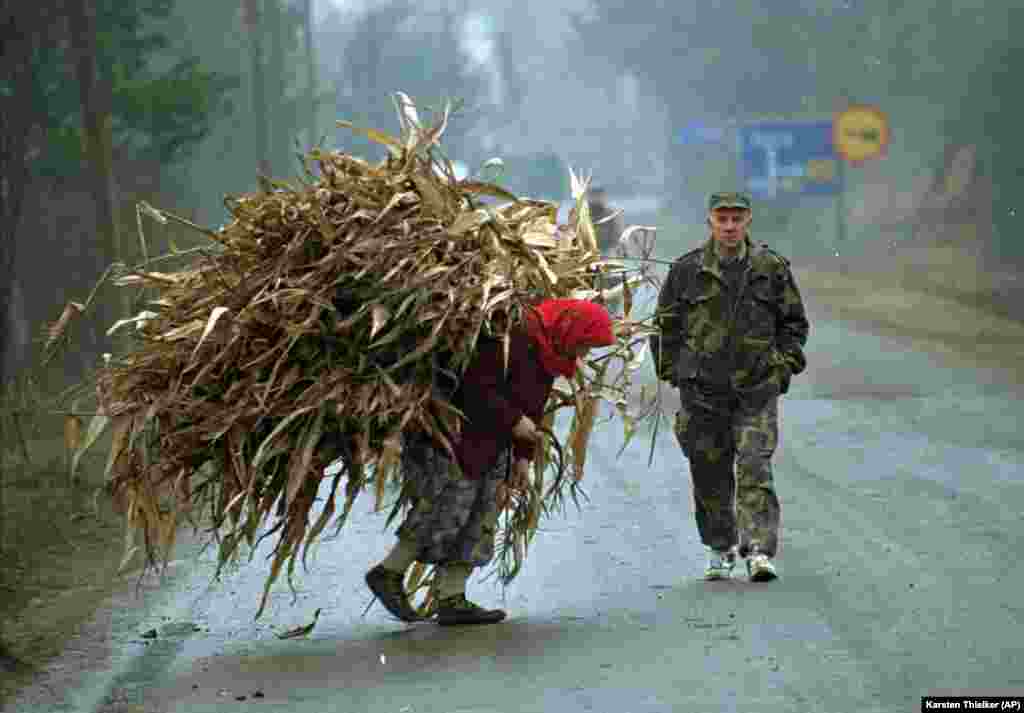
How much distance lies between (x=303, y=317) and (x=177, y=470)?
2.76 feet

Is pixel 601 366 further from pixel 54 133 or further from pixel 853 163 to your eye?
pixel 853 163

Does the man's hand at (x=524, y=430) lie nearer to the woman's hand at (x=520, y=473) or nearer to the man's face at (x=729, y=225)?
the woman's hand at (x=520, y=473)

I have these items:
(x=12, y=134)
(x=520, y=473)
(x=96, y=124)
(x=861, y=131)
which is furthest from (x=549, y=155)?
(x=520, y=473)

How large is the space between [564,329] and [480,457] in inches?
27.0

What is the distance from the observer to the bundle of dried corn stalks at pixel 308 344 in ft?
27.3

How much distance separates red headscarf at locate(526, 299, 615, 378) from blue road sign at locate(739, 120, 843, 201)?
41.0m

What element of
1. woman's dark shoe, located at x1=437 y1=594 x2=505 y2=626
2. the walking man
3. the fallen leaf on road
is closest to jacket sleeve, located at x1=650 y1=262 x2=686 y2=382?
the walking man

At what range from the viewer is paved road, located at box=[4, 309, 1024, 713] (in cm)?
732

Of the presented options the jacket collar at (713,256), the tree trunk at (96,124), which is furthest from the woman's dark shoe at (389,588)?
the tree trunk at (96,124)

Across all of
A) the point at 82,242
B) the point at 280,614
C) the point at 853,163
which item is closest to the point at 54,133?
the point at 82,242

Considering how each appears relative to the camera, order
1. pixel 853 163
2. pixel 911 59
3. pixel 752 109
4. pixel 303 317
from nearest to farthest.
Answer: pixel 303 317 → pixel 911 59 → pixel 853 163 → pixel 752 109

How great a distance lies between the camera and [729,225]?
9.42 metres

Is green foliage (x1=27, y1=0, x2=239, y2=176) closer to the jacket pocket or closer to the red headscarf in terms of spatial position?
the jacket pocket

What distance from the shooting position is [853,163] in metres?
59.9
